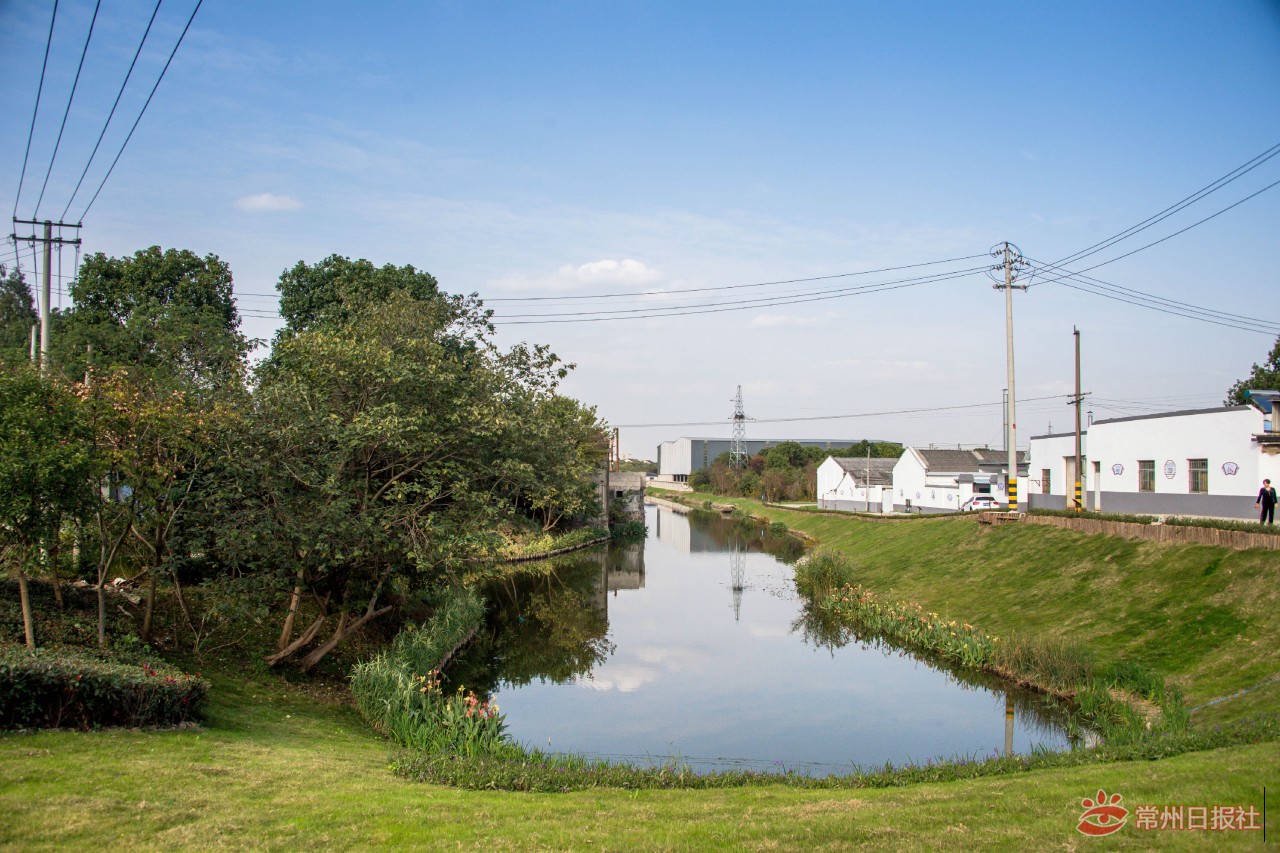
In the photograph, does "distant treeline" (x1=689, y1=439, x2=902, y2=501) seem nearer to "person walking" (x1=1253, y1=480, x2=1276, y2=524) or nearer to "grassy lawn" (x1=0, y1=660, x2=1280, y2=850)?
"person walking" (x1=1253, y1=480, x2=1276, y2=524)

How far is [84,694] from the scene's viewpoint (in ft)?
33.8

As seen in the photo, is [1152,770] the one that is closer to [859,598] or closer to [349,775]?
[349,775]

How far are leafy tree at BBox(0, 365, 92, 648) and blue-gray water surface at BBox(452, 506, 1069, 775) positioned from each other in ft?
29.3

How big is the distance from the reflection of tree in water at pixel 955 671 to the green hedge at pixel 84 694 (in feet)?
49.1

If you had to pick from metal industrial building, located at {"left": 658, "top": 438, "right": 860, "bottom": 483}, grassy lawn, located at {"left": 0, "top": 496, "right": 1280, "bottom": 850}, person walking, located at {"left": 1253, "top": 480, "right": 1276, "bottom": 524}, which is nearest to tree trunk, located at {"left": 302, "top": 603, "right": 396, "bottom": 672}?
grassy lawn, located at {"left": 0, "top": 496, "right": 1280, "bottom": 850}

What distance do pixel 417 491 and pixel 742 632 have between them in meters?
14.6

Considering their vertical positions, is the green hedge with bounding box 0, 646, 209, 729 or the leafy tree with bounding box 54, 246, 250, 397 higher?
the leafy tree with bounding box 54, 246, 250, 397

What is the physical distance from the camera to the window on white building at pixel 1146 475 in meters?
36.4

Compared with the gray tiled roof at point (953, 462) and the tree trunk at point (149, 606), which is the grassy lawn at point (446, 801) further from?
the gray tiled roof at point (953, 462)

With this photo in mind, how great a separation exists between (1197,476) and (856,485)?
127 feet

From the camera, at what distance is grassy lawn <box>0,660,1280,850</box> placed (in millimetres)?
7625

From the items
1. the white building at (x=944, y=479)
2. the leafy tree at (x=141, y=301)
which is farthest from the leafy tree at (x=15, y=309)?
the white building at (x=944, y=479)

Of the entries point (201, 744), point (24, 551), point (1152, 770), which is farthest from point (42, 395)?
point (1152, 770)

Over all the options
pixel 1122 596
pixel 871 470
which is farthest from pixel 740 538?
pixel 1122 596
